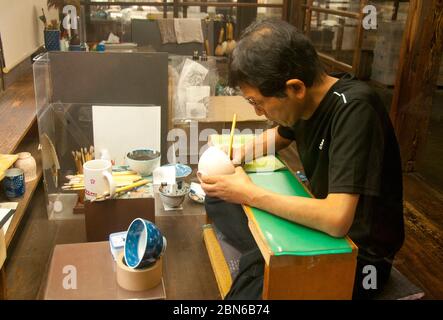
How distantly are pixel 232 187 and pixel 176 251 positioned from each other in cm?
54

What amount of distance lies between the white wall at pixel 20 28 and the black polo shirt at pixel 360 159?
1.78m

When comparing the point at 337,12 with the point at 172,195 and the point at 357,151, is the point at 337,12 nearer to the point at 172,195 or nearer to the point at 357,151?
the point at 172,195

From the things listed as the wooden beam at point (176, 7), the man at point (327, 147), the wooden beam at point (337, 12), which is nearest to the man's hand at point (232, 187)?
the man at point (327, 147)

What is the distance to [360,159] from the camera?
101cm

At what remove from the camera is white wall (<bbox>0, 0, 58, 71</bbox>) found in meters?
2.34

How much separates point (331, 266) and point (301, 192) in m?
0.26

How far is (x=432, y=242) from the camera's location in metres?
2.03

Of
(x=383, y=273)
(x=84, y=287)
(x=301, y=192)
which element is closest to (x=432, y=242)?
(x=383, y=273)

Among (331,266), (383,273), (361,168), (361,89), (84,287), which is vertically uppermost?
(361,89)

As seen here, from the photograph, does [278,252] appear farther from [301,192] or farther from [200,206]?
[200,206]

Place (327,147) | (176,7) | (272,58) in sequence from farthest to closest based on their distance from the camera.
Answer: (176,7)
(327,147)
(272,58)

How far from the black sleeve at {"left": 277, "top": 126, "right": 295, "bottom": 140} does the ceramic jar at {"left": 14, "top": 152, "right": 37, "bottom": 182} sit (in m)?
1.01

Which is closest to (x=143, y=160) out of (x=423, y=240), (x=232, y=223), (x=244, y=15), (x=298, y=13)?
(x=232, y=223)

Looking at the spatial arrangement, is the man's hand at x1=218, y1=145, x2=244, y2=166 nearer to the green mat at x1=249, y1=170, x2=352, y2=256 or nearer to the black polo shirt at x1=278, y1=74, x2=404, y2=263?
the black polo shirt at x1=278, y1=74, x2=404, y2=263
